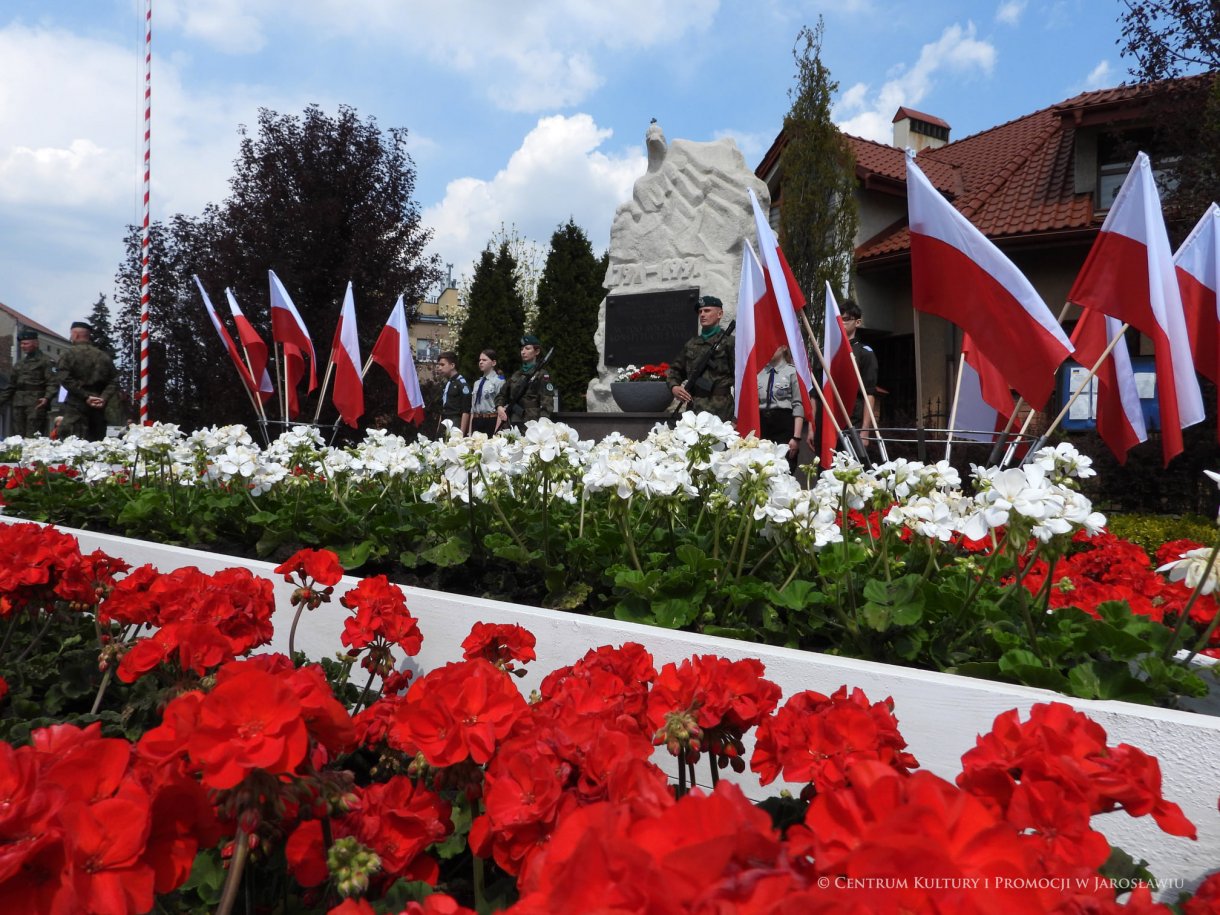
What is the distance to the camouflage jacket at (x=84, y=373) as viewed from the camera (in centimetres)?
920

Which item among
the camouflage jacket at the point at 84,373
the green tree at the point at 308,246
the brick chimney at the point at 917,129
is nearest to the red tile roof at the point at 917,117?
the brick chimney at the point at 917,129

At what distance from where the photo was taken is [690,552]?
2.39 meters

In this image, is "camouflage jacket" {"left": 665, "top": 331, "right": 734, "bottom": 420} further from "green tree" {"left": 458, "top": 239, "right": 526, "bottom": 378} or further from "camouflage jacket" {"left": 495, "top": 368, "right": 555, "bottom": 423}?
"green tree" {"left": 458, "top": 239, "right": 526, "bottom": 378}

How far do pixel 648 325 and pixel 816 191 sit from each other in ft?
19.5

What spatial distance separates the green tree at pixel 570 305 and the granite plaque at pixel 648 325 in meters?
12.4

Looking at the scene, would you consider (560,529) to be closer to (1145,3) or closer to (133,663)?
(133,663)

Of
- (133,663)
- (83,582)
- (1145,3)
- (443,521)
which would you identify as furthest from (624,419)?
(1145,3)

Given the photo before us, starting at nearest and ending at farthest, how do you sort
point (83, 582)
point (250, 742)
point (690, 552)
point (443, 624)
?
point (250, 742), point (83, 582), point (690, 552), point (443, 624)

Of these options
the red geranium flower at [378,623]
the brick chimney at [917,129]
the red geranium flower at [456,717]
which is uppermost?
the brick chimney at [917,129]

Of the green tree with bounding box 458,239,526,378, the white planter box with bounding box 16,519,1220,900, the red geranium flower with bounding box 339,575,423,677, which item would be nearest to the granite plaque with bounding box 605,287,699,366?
the white planter box with bounding box 16,519,1220,900

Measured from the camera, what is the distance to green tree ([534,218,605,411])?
2333 cm

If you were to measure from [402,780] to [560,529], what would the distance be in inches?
78.5

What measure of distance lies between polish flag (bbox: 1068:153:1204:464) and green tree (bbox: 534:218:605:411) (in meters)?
19.6

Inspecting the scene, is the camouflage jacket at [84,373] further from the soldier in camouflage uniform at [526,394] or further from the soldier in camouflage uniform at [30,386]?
the soldier in camouflage uniform at [526,394]
